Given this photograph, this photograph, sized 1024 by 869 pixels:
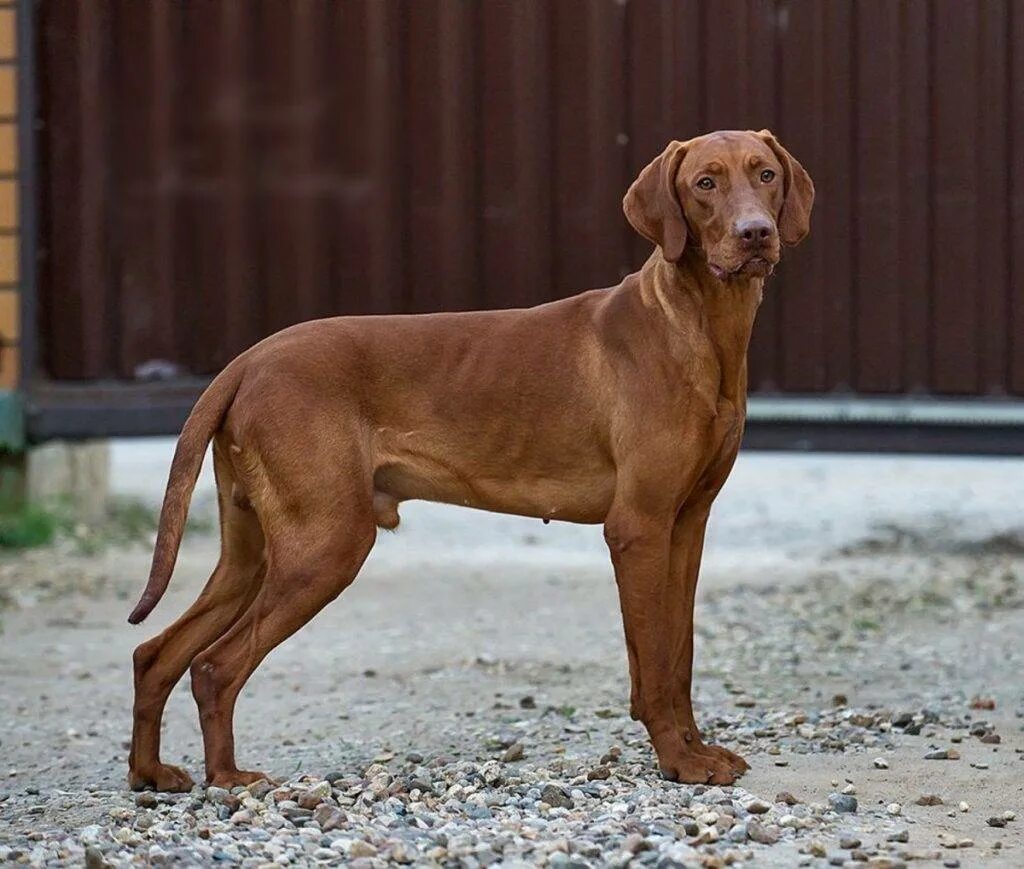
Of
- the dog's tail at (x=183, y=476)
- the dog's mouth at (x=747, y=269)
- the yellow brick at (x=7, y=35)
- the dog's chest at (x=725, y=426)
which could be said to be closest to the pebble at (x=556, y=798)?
the dog's chest at (x=725, y=426)

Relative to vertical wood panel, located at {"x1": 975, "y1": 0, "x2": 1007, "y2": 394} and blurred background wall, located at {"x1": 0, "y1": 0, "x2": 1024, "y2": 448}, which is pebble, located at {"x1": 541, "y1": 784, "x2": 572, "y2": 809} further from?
vertical wood panel, located at {"x1": 975, "y1": 0, "x2": 1007, "y2": 394}

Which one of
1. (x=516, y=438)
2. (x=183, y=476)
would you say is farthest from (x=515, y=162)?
(x=183, y=476)

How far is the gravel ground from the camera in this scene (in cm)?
468

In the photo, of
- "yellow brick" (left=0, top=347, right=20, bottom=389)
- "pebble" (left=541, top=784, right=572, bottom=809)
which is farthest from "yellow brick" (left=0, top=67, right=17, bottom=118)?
"pebble" (left=541, top=784, right=572, bottom=809)

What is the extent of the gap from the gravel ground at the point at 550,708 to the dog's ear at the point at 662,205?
154 cm

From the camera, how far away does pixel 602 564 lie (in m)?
10.3

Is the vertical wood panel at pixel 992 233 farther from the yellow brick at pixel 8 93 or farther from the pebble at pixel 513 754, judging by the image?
the yellow brick at pixel 8 93

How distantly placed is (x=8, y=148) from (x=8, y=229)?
0.41 m

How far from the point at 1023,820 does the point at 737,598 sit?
418cm

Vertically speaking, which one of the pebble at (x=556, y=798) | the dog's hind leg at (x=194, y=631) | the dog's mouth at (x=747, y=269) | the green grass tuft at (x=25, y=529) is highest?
the dog's mouth at (x=747, y=269)

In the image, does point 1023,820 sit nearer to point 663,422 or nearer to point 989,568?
point 663,422

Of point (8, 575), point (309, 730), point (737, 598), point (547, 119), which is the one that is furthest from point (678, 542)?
point (8, 575)

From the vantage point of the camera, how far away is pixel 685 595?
5613 millimetres

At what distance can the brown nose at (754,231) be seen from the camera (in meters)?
5.05
